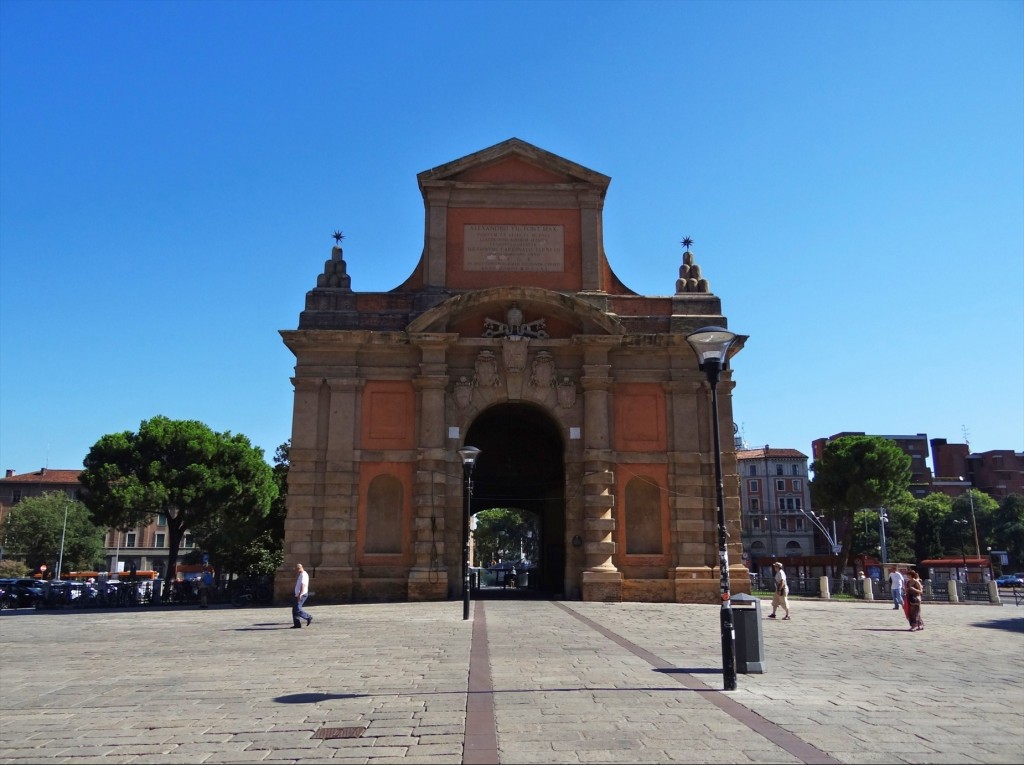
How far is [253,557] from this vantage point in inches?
1873

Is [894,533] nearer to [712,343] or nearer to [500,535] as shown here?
[500,535]

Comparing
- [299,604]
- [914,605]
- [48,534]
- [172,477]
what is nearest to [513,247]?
[299,604]

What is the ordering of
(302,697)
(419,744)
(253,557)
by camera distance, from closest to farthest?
(419,744), (302,697), (253,557)

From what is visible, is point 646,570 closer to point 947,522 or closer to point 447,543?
point 447,543

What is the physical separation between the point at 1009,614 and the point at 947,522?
198 ft

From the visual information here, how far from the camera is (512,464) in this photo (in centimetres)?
3638

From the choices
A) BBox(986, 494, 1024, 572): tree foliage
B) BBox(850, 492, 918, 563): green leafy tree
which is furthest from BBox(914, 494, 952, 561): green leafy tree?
BBox(986, 494, 1024, 572): tree foliage

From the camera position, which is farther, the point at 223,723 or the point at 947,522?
the point at 947,522

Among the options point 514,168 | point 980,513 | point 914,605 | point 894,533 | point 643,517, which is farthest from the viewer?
point 980,513

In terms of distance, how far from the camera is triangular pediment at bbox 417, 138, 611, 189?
1157 inches

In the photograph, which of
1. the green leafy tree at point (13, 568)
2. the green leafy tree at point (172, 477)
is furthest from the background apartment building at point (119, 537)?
the green leafy tree at point (172, 477)

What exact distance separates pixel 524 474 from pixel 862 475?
30.0m

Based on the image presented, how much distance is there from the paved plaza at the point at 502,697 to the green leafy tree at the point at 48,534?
2290 inches

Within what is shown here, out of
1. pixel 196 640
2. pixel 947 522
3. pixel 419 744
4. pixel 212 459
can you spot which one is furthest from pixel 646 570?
pixel 947 522
